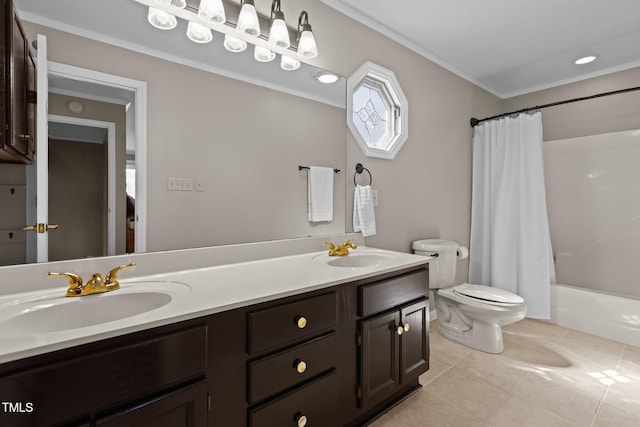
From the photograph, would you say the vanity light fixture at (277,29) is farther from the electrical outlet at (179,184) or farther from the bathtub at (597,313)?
the bathtub at (597,313)

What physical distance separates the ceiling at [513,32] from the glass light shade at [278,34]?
0.48 metres

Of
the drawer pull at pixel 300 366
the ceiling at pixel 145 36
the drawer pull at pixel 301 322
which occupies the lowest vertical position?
A: the drawer pull at pixel 300 366

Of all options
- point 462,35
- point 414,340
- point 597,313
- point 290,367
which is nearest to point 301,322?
point 290,367

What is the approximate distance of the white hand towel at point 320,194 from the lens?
1.83m

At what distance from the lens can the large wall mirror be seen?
114 centimetres

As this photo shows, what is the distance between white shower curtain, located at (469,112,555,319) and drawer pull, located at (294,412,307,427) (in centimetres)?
240

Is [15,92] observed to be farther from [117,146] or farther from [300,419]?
[300,419]

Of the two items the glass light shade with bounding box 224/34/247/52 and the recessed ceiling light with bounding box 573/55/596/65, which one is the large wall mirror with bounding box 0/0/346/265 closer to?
the glass light shade with bounding box 224/34/247/52

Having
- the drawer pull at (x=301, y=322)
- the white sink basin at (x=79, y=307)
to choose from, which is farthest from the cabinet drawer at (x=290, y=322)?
the white sink basin at (x=79, y=307)

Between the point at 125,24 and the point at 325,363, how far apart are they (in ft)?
5.30

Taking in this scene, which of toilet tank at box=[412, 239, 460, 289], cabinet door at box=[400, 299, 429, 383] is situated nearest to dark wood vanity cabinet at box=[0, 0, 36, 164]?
cabinet door at box=[400, 299, 429, 383]

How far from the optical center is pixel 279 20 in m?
1.55

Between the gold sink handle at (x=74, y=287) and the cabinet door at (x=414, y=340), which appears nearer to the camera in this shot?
the gold sink handle at (x=74, y=287)

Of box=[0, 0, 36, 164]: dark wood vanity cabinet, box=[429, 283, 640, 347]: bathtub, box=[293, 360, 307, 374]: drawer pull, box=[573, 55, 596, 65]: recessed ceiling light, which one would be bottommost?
box=[429, 283, 640, 347]: bathtub
